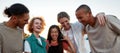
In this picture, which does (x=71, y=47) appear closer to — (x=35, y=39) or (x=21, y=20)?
(x=35, y=39)

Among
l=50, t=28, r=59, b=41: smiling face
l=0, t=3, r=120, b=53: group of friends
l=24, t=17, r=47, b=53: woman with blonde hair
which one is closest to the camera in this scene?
l=0, t=3, r=120, b=53: group of friends

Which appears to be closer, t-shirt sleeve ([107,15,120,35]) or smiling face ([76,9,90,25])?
t-shirt sleeve ([107,15,120,35])

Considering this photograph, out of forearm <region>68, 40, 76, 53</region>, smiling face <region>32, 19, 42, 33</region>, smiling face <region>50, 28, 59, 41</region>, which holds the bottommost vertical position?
forearm <region>68, 40, 76, 53</region>

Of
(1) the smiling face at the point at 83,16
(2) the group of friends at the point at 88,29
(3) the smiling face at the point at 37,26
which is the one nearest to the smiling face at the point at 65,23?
(3) the smiling face at the point at 37,26

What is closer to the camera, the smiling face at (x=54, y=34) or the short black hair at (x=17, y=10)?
the short black hair at (x=17, y=10)

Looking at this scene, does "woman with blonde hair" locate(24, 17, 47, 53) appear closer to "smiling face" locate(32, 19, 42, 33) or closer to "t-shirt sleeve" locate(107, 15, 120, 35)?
"smiling face" locate(32, 19, 42, 33)

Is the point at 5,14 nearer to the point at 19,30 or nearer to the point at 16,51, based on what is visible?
the point at 19,30

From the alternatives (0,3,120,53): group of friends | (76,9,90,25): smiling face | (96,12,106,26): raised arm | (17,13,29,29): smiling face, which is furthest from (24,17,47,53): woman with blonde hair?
(96,12,106,26): raised arm

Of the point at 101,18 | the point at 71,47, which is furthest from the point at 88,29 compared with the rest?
the point at 71,47

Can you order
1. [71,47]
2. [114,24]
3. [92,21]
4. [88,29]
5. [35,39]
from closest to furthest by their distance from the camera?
[114,24]
[92,21]
[88,29]
[35,39]
[71,47]

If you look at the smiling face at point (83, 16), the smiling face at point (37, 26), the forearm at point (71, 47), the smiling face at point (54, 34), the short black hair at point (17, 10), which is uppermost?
the short black hair at point (17, 10)

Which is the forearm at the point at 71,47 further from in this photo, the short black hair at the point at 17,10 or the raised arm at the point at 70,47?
the short black hair at the point at 17,10

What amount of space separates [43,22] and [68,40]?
1.91ft

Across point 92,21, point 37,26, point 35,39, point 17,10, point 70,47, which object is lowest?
point 70,47
